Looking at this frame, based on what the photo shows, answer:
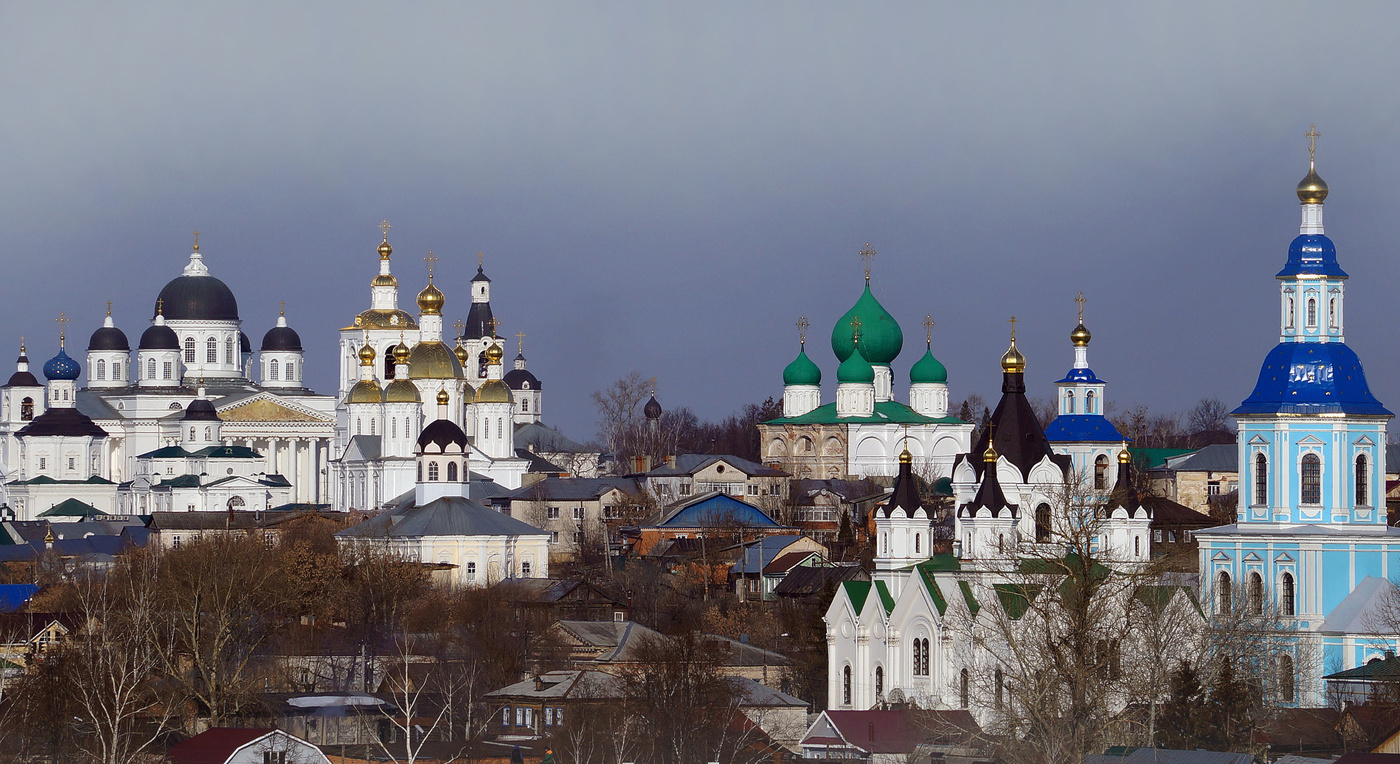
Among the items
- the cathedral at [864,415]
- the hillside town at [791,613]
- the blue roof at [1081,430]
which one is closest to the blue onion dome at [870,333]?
the cathedral at [864,415]

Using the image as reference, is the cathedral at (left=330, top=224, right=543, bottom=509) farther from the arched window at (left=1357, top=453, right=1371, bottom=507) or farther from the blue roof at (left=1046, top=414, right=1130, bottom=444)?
the arched window at (left=1357, top=453, right=1371, bottom=507)

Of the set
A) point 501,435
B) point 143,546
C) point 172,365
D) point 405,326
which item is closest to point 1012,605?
point 143,546

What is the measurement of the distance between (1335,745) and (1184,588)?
4981 mm

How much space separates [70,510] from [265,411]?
10.4 metres

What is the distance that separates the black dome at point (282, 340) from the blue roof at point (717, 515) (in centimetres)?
3280

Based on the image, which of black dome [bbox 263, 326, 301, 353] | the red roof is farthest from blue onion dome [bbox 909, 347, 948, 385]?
the red roof

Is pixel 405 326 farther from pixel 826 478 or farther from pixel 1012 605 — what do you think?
pixel 1012 605

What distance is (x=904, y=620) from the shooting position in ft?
129

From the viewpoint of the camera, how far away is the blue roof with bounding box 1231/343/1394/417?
4012cm

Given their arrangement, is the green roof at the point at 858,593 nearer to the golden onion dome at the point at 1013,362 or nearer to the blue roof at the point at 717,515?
the golden onion dome at the point at 1013,362

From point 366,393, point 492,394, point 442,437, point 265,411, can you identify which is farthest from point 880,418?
point 265,411

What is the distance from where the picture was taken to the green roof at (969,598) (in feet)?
126

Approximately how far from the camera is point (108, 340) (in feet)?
320

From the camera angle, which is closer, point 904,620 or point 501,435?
point 904,620
